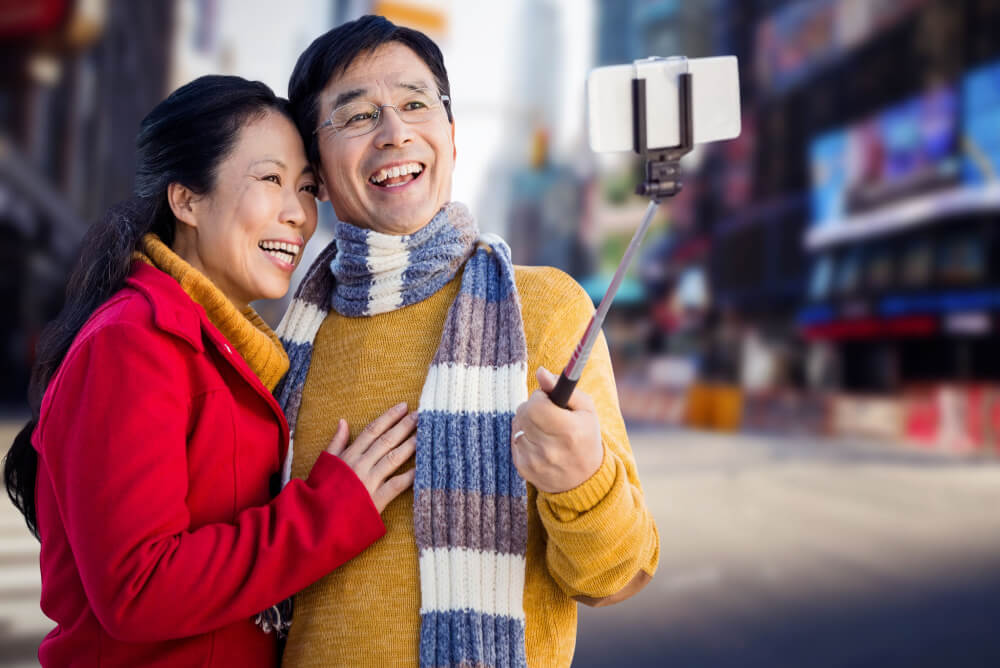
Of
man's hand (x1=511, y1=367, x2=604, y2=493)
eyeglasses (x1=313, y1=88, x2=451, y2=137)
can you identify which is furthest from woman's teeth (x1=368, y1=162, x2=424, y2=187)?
man's hand (x1=511, y1=367, x2=604, y2=493)

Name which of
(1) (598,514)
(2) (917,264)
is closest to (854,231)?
(2) (917,264)

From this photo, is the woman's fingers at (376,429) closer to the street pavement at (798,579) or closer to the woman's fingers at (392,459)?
the woman's fingers at (392,459)

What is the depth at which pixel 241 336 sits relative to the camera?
2096 millimetres

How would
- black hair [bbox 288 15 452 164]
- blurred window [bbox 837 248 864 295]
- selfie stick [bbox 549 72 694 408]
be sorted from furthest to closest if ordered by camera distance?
blurred window [bbox 837 248 864 295], black hair [bbox 288 15 452 164], selfie stick [bbox 549 72 694 408]

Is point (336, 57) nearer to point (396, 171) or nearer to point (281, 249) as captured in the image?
point (396, 171)

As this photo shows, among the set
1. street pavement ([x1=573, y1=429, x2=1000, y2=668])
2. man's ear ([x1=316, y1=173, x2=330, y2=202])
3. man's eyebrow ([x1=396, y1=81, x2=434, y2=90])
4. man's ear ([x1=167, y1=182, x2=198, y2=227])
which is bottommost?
street pavement ([x1=573, y1=429, x2=1000, y2=668])

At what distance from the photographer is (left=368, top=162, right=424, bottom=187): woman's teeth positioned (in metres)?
2.25

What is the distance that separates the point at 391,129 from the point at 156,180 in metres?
0.60

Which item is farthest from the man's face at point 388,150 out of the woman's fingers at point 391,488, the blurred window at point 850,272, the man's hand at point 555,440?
the blurred window at point 850,272

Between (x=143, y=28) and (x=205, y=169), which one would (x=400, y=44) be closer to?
(x=205, y=169)

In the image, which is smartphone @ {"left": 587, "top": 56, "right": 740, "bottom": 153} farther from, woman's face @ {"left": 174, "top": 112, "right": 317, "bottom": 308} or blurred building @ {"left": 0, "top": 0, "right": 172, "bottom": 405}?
blurred building @ {"left": 0, "top": 0, "right": 172, "bottom": 405}

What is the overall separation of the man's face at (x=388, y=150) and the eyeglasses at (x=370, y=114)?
11 millimetres

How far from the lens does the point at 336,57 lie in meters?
2.25

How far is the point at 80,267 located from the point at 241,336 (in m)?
0.43
